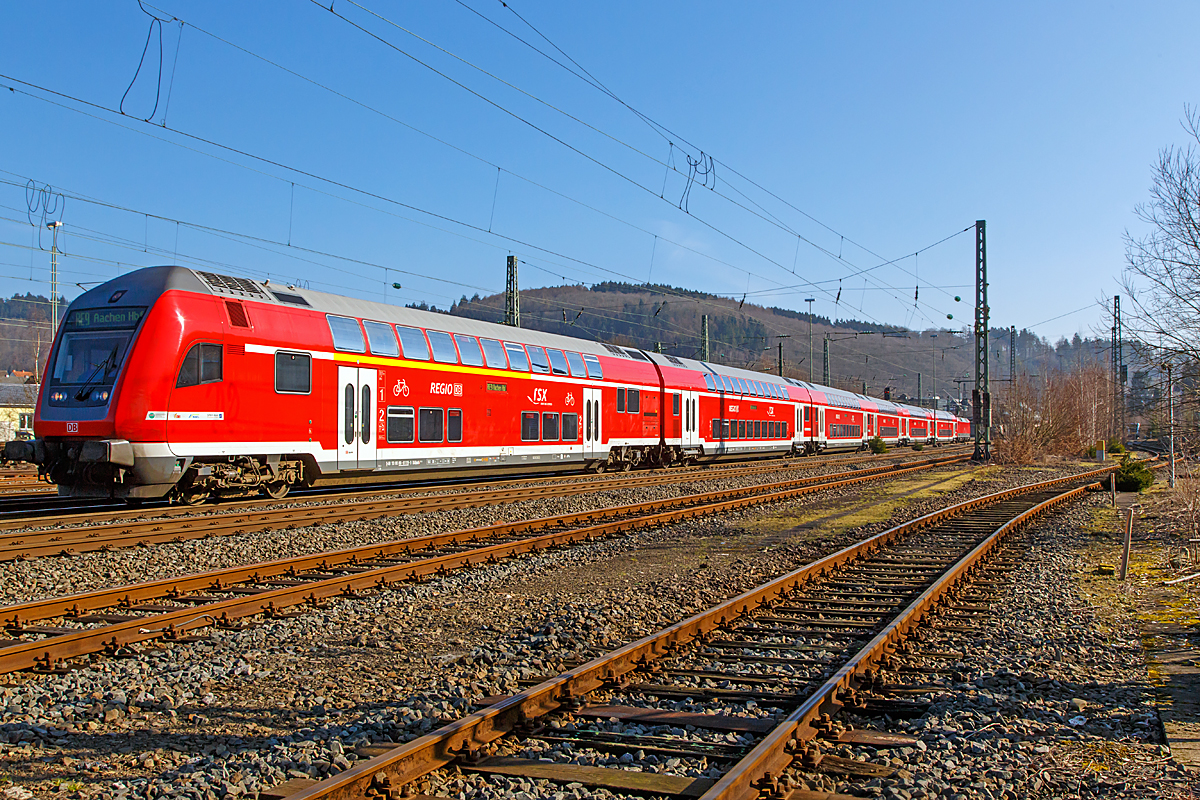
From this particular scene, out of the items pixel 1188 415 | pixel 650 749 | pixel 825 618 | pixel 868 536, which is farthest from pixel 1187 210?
pixel 650 749

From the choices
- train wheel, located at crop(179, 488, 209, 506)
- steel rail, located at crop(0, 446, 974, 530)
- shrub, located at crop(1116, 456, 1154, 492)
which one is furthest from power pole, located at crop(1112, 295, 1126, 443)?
train wheel, located at crop(179, 488, 209, 506)

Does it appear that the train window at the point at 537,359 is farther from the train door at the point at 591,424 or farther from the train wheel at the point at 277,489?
the train wheel at the point at 277,489

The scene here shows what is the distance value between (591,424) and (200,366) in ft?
43.2

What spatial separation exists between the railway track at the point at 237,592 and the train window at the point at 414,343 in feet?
17.8

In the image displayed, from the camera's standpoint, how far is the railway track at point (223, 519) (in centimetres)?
1128

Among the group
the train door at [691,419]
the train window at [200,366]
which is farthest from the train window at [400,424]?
the train door at [691,419]

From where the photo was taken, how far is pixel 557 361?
24.6m

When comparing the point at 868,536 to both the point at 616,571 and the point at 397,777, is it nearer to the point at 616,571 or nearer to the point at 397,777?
the point at 616,571

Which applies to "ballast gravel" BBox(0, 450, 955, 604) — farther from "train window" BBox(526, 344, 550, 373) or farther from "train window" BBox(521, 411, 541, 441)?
"train window" BBox(526, 344, 550, 373)

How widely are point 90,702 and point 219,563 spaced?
5240 mm

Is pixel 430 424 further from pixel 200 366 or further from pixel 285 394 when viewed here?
pixel 200 366

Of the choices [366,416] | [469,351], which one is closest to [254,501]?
[366,416]

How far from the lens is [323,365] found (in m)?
16.8

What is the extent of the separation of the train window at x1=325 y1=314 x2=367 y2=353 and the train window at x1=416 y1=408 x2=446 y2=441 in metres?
2.18
